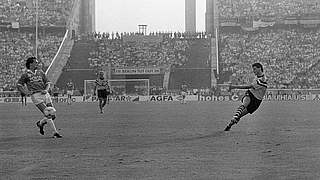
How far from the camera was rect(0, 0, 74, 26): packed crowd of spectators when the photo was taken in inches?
2434

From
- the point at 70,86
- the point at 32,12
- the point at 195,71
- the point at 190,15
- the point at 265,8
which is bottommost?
the point at 70,86

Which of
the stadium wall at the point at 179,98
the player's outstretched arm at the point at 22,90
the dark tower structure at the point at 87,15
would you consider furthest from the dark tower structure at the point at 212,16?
the player's outstretched arm at the point at 22,90

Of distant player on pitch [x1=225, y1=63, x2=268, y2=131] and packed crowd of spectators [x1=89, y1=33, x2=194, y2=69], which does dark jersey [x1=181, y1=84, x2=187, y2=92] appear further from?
distant player on pitch [x1=225, y1=63, x2=268, y2=131]

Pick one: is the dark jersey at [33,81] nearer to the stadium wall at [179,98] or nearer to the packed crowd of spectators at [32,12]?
the stadium wall at [179,98]

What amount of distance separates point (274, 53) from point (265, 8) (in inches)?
350

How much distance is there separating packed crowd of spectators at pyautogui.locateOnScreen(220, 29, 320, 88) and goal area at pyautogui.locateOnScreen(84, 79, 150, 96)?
25.6 feet

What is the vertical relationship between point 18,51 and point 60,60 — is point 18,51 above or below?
above

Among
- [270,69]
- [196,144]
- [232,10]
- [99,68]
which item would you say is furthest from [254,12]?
[196,144]

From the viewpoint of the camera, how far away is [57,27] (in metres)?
62.6

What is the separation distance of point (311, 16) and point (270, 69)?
10.3 meters

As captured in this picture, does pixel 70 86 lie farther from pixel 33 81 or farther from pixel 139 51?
pixel 33 81

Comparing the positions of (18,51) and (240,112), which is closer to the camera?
(240,112)

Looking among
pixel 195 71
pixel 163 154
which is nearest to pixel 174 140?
pixel 163 154

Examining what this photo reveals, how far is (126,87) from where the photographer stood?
51594mm
